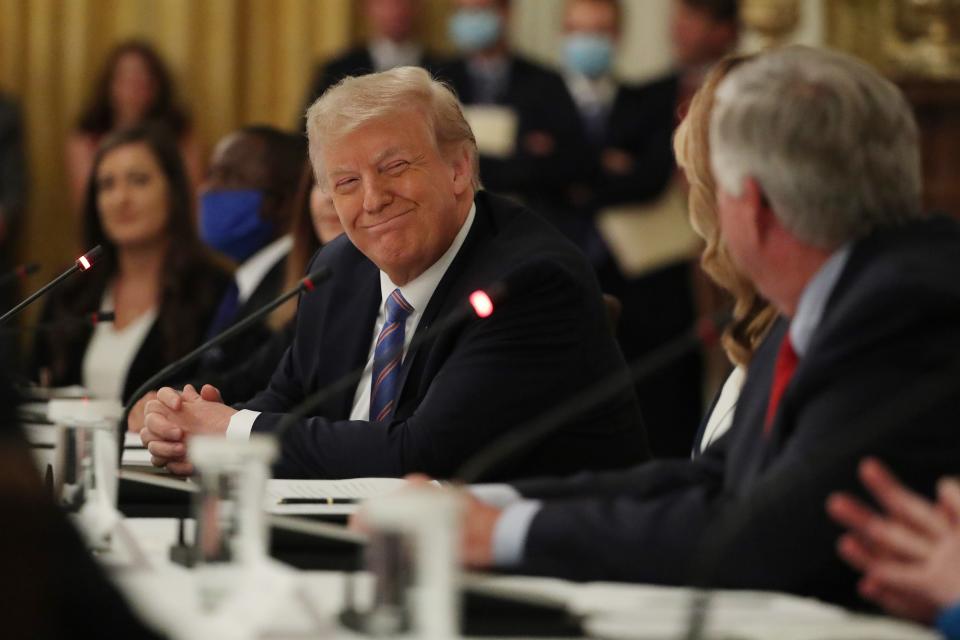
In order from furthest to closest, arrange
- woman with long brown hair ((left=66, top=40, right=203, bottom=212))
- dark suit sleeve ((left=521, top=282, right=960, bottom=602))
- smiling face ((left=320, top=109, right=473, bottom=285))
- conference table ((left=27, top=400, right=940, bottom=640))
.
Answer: woman with long brown hair ((left=66, top=40, right=203, bottom=212)) → smiling face ((left=320, top=109, right=473, bottom=285)) → dark suit sleeve ((left=521, top=282, right=960, bottom=602)) → conference table ((left=27, top=400, right=940, bottom=640))

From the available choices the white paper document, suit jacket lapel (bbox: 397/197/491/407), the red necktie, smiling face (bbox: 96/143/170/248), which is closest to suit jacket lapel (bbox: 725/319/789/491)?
the red necktie

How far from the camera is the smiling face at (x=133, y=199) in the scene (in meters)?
5.26

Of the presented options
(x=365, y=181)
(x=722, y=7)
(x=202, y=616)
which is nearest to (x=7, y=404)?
(x=202, y=616)

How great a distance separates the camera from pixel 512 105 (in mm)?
6887

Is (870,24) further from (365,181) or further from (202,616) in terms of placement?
(202,616)

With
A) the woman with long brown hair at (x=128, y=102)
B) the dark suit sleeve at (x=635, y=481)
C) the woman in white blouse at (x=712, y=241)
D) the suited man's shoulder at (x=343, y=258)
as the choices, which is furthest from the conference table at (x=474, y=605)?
the woman with long brown hair at (x=128, y=102)

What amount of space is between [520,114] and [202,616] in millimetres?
5140

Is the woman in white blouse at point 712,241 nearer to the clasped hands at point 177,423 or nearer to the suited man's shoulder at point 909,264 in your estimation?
the suited man's shoulder at point 909,264

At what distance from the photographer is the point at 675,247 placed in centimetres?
718

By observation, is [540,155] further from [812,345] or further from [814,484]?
[814,484]

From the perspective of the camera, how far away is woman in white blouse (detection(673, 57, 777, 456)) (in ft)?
9.16

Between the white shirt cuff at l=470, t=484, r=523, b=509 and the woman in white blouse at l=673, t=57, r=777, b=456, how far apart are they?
1.94 feet

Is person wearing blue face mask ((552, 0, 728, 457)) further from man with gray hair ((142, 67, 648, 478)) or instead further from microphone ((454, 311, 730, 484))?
microphone ((454, 311, 730, 484))

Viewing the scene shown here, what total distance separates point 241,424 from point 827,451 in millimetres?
1596
